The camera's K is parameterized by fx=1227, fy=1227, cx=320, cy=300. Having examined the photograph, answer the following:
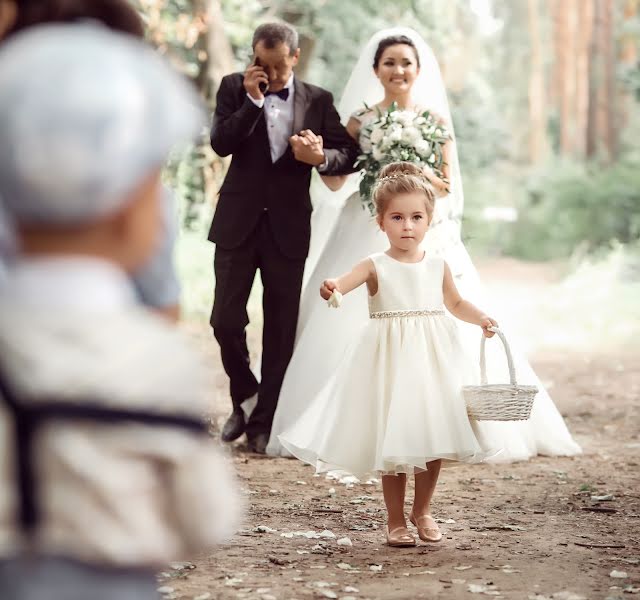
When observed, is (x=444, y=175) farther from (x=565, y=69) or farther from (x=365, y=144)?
(x=565, y=69)

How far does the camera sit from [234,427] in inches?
310

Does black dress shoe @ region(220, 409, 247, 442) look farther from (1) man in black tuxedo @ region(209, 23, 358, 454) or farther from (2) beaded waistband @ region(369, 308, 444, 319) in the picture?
(2) beaded waistband @ region(369, 308, 444, 319)

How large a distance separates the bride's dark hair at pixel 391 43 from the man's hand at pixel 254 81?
0.76 m

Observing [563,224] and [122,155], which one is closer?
[122,155]

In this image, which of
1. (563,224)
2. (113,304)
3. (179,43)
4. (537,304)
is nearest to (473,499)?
(113,304)

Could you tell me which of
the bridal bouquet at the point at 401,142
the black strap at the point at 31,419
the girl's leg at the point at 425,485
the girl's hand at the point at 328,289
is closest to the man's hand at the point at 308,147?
the bridal bouquet at the point at 401,142

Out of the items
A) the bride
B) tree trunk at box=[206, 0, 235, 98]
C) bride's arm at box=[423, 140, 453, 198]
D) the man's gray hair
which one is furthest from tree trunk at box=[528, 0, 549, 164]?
the man's gray hair

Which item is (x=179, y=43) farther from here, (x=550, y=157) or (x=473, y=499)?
(x=550, y=157)

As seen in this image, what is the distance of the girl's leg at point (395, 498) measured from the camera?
5.38 meters

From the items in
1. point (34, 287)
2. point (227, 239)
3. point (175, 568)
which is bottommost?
point (175, 568)

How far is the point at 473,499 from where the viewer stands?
21.5 ft

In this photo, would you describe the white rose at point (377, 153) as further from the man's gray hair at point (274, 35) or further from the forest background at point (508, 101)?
the forest background at point (508, 101)

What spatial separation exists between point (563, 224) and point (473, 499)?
22.0 metres

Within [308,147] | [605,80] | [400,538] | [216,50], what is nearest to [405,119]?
[308,147]
